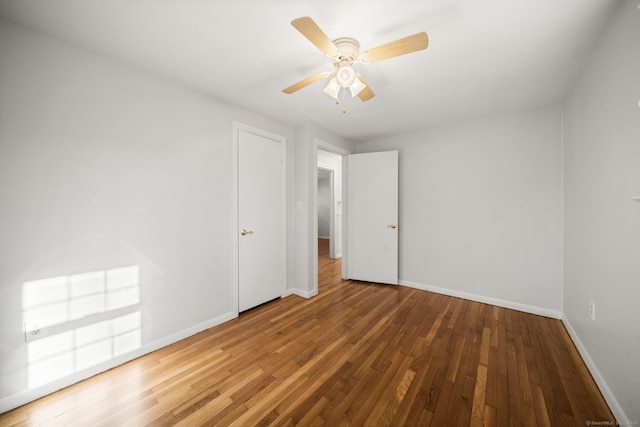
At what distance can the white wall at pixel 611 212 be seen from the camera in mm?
1331

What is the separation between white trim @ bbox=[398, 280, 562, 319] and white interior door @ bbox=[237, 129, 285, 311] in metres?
2.10

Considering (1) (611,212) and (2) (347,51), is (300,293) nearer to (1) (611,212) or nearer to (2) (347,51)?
(2) (347,51)

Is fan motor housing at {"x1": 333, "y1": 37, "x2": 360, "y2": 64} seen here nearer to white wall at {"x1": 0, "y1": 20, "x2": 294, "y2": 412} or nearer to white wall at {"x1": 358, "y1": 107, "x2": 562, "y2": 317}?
white wall at {"x1": 0, "y1": 20, "x2": 294, "y2": 412}

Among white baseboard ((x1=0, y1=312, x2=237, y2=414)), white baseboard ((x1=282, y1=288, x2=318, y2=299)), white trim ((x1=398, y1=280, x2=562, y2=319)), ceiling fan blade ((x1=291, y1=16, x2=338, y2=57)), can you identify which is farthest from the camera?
white baseboard ((x1=282, y1=288, x2=318, y2=299))

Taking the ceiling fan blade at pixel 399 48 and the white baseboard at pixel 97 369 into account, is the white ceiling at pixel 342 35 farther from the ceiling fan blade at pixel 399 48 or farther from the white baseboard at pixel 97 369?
the white baseboard at pixel 97 369

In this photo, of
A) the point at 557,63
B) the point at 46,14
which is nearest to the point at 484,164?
the point at 557,63

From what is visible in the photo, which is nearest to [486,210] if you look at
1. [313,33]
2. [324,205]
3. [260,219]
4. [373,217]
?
[373,217]

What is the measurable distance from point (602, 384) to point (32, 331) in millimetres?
3782

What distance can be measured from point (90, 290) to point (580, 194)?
4096 millimetres

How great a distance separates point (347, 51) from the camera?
5.37 ft

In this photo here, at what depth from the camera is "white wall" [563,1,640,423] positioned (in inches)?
52.4

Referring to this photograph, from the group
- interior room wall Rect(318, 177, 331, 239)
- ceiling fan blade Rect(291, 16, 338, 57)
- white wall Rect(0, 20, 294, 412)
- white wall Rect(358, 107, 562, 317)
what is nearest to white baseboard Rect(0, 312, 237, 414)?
white wall Rect(0, 20, 294, 412)

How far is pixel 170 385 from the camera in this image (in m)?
1.75

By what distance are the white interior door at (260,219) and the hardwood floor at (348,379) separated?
1.67 feet
